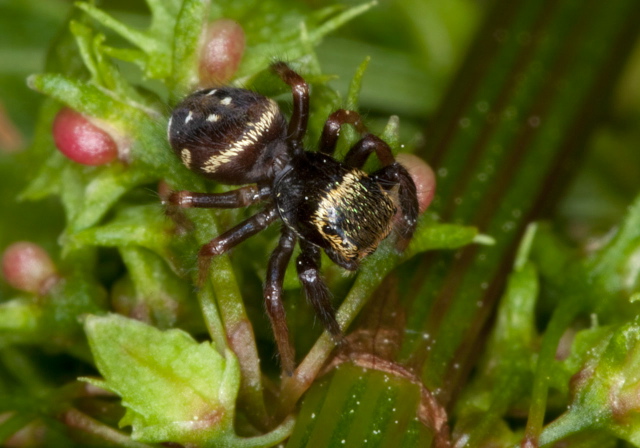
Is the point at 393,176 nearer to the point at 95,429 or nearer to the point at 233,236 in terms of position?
the point at 233,236

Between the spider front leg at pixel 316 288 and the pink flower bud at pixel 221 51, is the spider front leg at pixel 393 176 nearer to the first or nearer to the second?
the spider front leg at pixel 316 288

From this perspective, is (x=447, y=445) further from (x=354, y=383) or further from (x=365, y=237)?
(x=365, y=237)

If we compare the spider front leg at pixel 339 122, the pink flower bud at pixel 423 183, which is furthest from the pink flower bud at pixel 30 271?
the pink flower bud at pixel 423 183

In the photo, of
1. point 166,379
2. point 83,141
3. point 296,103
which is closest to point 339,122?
point 296,103

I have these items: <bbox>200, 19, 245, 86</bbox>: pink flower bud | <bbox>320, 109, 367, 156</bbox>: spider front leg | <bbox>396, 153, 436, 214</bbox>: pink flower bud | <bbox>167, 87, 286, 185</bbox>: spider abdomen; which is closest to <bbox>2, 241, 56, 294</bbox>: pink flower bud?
<bbox>167, 87, 286, 185</bbox>: spider abdomen

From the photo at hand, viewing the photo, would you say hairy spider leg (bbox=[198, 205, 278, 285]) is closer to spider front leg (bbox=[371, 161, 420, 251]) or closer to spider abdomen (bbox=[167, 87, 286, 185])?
spider abdomen (bbox=[167, 87, 286, 185])

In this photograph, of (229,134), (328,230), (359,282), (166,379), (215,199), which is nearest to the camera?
(166,379)

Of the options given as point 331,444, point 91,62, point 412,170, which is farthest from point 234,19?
point 331,444
